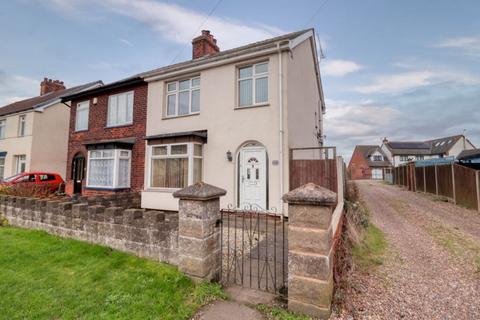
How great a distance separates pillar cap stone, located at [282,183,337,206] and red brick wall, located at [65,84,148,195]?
952cm

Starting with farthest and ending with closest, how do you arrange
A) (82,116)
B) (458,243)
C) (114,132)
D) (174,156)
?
(82,116), (114,132), (174,156), (458,243)

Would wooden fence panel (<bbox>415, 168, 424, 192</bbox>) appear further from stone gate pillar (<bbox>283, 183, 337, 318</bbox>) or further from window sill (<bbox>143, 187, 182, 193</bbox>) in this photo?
stone gate pillar (<bbox>283, 183, 337, 318</bbox>)

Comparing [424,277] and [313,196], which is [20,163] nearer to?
[313,196]

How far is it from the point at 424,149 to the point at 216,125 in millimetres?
60084

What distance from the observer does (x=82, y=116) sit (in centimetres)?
1352

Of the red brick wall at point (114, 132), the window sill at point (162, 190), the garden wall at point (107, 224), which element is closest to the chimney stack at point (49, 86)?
the red brick wall at point (114, 132)

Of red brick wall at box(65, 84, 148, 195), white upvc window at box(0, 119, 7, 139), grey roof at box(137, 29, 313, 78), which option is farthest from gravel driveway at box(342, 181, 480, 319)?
white upvc window at box(0, 119, 7, 139)

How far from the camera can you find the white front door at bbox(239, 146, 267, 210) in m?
8.10

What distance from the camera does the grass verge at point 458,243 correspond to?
4.69 meters

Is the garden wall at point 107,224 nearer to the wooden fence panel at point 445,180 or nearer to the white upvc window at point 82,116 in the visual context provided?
the white upvc window at point 82,116

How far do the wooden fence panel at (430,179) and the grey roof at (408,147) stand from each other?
3891 cm

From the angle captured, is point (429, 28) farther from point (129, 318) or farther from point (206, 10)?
point (129, 318)

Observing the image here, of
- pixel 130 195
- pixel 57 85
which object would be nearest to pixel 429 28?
→ pixel 130 195

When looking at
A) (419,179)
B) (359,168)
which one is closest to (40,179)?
(419,179)
